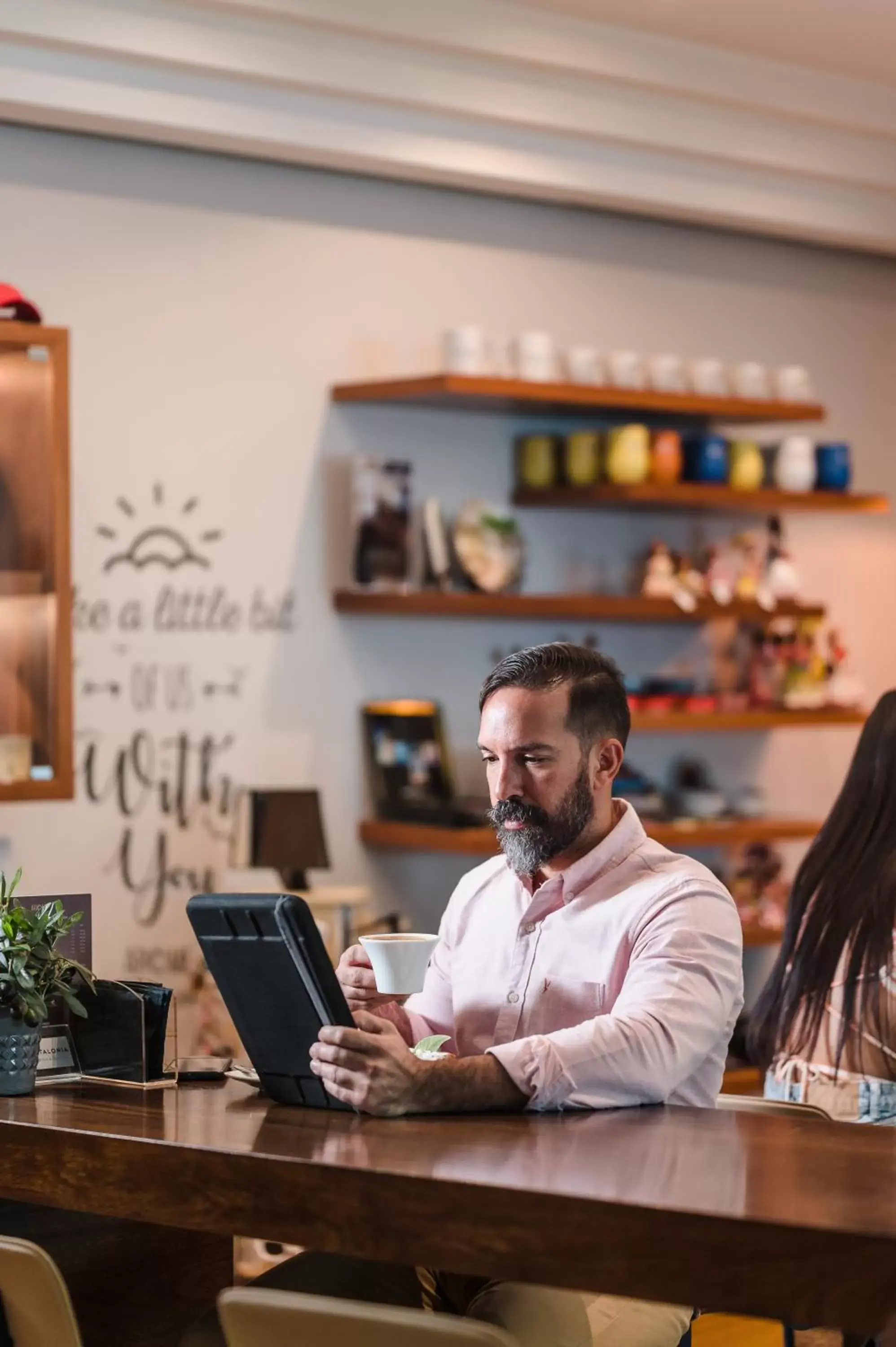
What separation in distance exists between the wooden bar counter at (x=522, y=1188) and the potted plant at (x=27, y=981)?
6cm

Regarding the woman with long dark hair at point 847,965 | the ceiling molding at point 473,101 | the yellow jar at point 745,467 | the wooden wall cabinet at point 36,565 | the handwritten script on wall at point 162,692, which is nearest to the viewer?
the woman with long dark hair at point 847,965

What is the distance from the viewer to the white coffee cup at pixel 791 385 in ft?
18.2

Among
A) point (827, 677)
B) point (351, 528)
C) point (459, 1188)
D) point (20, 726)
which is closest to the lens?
point (459, 1188)

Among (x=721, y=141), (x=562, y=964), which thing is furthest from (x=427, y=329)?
(x=562, y=964)

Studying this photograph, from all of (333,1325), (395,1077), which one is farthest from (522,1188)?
(395,1077)

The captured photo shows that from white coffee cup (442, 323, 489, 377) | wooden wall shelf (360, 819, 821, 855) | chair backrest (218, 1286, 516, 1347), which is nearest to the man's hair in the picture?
chair backrest (218, 1286, 516, 1347)

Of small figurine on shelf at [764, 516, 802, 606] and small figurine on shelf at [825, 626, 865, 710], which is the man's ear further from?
small figurine on shelf at [825, 626, 865, 710]

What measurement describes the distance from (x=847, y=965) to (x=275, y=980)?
131 centimetres

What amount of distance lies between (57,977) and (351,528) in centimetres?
258

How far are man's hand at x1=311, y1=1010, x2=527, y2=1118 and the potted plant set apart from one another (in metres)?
0.43

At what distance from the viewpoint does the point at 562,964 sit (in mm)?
2615

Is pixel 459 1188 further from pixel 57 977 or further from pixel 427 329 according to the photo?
pixel 427 329

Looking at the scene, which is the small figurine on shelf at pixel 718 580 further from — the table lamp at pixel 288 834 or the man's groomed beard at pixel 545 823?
the man's groomed beard at pixel 545 823

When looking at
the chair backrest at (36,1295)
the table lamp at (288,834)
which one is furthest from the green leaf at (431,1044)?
the table lamp at (288,834)
